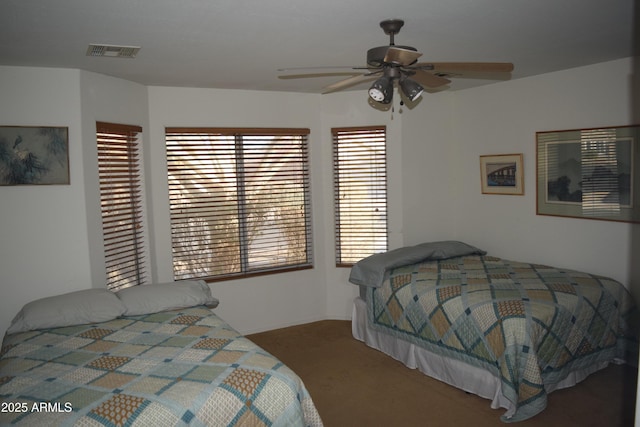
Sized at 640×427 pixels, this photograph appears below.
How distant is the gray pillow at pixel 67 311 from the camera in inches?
125

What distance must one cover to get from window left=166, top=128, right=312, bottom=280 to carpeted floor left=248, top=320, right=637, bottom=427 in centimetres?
108

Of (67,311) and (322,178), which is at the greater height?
(322,178)

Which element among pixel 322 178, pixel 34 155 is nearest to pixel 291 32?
pixel 34 155

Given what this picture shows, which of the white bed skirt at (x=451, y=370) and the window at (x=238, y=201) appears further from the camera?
the window at (x=238, y=201)

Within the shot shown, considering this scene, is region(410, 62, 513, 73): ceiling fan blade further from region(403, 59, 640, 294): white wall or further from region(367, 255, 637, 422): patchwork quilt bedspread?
region(403, 59, 640, 294): white wall

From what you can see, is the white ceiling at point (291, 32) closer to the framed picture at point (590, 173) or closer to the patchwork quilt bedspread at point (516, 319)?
the framed picture at point (590, 173)

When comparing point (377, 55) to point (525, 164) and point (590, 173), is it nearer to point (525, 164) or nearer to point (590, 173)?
point (590, 173)

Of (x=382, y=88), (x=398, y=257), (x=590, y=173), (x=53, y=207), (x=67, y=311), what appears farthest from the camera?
(x=398, y=257)

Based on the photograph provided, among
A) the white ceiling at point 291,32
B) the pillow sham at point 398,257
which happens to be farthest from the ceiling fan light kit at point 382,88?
the pillow sham at point 398,257

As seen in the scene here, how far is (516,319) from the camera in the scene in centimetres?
324

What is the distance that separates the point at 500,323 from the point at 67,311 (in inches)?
115

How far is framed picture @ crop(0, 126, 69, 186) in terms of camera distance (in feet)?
11.4

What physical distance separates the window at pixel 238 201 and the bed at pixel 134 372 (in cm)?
138

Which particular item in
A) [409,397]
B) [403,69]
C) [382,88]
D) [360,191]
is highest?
[403,69]
